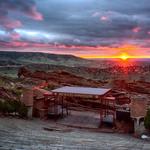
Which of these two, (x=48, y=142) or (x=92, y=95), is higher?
(x=92, y=95)

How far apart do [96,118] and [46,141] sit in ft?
32.0

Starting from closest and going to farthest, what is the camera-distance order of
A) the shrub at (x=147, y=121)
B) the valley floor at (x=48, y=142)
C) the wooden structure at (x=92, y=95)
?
the valley floor at (x=48, y=142) → the shrub at (x=147, y=121) → the wooden structure at (x=92, y=95)

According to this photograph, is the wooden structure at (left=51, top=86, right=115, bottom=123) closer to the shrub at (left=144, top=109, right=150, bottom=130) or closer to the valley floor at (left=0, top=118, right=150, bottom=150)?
the shrub at (left=144, top=109, right=150, bottom=130)

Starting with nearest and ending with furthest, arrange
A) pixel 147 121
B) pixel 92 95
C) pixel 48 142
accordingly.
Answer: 1. pixel 48 142
2. pixel 147 121
3. pixel 92 95

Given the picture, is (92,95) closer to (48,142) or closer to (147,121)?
(147,121)

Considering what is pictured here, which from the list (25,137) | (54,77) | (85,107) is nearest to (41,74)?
(54,77)

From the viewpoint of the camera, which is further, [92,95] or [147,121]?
[92,95]

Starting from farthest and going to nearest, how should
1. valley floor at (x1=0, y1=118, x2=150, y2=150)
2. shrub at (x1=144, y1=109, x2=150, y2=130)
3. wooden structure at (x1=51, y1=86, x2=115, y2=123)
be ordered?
wooden structure at (x1=51, y1=86, x2=115, y2=123), shrub at (x1=144, y1=109, x2=150, y2=130), valley floor at (x1=0, y1=118, x2=150, y2=150)

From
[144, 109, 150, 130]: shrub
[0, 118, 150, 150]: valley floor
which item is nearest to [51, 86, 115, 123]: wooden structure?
[144, 109, 150, 130]: shrub

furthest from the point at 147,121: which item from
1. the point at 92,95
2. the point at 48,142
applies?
the point at 48,142

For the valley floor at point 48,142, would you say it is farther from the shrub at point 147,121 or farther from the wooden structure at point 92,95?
the wooden structure at point 92,95

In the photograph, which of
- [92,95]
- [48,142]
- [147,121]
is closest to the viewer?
[48,142]

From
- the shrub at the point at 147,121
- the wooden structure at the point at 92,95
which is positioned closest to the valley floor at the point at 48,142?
the shrub at the point at 147,121

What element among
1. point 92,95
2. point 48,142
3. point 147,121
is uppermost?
point 92,95
